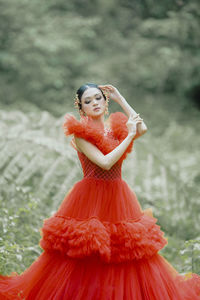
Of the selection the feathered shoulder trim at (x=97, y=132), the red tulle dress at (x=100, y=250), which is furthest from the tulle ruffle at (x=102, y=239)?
the feathered shoulder trim at (x=97, y=132)

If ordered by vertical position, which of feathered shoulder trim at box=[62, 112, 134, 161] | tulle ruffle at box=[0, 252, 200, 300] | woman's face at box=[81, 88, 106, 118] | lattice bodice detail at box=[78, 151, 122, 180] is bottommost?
tulle ruffle at box=[0, 252, 200, 300]

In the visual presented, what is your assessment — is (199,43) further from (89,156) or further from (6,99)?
(89,156)

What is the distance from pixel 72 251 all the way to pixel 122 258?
0.33 metres

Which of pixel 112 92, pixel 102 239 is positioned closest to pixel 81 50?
pixel 112 92

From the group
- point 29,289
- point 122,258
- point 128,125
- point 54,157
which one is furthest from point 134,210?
point 54,157

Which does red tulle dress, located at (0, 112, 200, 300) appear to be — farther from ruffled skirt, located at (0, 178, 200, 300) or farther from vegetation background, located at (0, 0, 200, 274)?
vegetation background, located at (0, 0, 200, 274)

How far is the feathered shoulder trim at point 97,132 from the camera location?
266cm

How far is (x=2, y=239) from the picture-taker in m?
3.11

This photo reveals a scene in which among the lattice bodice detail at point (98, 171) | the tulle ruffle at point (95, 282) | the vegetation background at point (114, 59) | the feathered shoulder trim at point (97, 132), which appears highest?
the vegetation background at point (114, 59)

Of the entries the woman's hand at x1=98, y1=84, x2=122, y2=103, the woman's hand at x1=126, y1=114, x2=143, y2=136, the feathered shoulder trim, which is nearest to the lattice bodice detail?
the feathered shoulder trim

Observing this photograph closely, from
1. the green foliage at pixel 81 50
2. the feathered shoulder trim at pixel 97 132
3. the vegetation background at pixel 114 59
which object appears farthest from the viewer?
the green foliage at pixel 81 50

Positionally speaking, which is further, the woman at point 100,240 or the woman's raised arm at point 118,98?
the woman's raised arm at point 118,98

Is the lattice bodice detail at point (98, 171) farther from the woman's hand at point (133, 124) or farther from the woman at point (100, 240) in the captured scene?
the woman's hand at point (133, 124)

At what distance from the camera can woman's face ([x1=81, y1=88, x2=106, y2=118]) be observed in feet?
9.20
